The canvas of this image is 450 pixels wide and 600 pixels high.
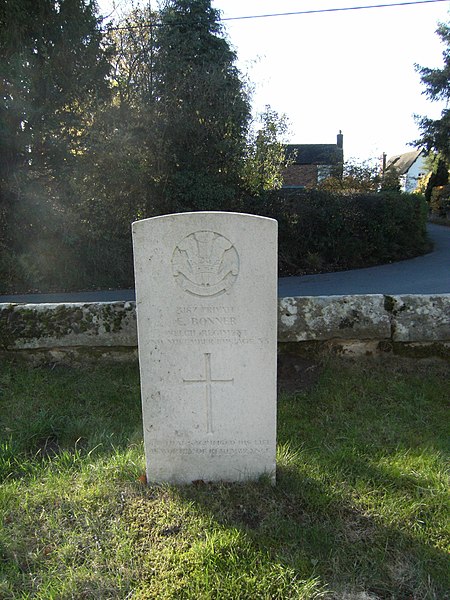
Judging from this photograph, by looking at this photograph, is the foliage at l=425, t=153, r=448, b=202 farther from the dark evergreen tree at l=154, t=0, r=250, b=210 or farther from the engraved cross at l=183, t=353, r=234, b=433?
the engraved cross at l=183, t=353, r=234, b=433

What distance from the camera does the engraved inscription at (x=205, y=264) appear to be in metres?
2.26

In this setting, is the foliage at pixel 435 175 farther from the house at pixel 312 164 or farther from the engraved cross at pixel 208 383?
the engraved cross at pixel 208 383

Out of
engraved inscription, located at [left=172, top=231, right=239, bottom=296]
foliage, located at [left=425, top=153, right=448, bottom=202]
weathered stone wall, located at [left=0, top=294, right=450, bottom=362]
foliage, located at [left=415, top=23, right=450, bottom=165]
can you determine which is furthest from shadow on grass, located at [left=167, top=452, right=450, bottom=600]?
foliage, located at [left=425, top=153, right=448, bottom=202]

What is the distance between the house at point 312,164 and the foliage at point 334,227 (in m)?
6.06

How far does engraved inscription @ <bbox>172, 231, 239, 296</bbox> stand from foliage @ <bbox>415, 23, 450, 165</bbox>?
Answer: 22.9m

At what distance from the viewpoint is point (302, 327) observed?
3396 millimetres

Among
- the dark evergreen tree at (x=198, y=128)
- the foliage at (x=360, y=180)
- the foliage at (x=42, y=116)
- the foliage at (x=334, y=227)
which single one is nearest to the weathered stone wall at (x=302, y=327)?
the foliage at (x=42, y=116)

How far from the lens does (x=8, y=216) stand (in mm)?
9133

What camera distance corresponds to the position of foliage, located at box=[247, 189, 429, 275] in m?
10.6

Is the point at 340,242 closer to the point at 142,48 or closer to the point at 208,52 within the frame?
the point at 142,48

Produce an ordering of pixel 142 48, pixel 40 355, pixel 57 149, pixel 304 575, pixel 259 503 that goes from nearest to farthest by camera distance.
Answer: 1. pixel 304 575
2. pixel 259 503
3. pixel 40 355
4. pixel 57 149
5. pixel 142 48

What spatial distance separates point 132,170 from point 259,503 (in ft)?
26.6

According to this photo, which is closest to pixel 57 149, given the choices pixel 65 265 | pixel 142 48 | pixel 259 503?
pixel 65 265

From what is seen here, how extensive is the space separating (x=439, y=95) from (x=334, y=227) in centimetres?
1610
